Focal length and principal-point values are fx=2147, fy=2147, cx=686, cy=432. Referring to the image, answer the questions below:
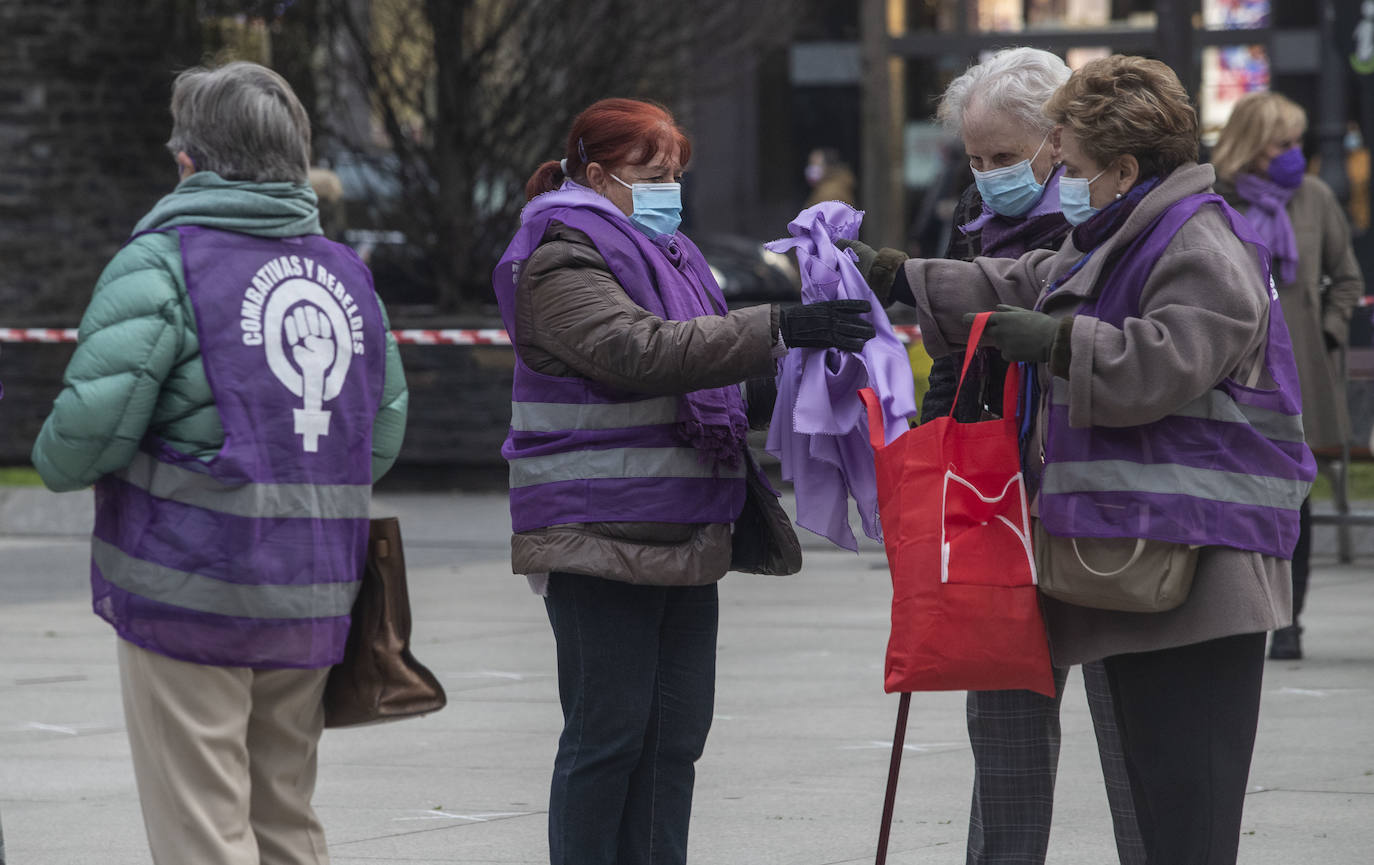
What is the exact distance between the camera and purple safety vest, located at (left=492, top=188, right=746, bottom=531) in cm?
401

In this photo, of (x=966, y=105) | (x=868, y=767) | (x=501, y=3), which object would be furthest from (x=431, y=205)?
(x=966, y=105)

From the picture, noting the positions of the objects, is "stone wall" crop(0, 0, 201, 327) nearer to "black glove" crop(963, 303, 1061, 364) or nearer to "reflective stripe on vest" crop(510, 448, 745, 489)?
"reflective stripe on vest" crop(510, 448, 745, 489)

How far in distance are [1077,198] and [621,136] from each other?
3.07 feet

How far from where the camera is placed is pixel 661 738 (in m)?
4.16

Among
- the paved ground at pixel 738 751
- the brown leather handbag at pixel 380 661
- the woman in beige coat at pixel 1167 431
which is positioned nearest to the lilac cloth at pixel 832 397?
the woman in beige coat at pixel 1167 431

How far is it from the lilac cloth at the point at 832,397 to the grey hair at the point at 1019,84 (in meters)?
0.33

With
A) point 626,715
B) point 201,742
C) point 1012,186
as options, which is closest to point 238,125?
point 201,742

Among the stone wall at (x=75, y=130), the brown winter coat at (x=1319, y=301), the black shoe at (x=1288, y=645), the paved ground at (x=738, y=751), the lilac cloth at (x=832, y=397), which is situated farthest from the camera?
the stone wall at (x=75, y=130)

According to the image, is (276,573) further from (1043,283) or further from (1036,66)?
(1036,66)

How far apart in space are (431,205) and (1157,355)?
11.7 meters

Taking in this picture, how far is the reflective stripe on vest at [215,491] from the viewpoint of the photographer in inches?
146

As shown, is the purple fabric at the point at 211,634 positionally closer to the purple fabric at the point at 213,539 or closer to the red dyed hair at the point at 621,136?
the purple fabric at the point at 213,539

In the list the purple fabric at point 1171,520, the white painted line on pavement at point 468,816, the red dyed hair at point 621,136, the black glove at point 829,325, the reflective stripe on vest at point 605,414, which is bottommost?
the white painted line on pavement at point 468,816

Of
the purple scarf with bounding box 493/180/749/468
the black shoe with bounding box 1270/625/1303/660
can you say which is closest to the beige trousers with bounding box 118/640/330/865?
the purple scarf with bounding box 493/180/749/468
